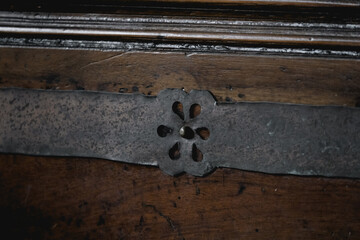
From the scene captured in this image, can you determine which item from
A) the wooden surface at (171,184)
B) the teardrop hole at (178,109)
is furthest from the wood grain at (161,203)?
the teardrop hole at (178,109)

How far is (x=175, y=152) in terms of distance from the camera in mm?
567

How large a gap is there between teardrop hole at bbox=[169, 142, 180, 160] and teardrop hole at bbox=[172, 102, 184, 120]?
5 centimetres

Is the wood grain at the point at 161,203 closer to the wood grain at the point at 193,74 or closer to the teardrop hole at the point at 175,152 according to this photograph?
the teardrop hole at the point at 175,152

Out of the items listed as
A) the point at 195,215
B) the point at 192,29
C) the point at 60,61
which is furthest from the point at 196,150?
the point at 60,61

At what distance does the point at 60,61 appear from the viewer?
2.00 feet

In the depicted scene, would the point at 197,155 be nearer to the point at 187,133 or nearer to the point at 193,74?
the point at 187,133

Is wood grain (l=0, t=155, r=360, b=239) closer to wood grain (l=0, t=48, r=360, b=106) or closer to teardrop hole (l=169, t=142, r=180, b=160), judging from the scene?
teardrop hole (l=169, t=142, r=180, b=160)

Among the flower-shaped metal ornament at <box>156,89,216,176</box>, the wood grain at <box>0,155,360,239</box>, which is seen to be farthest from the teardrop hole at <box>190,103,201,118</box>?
the wood grain at <box>0,155,360,239</box>

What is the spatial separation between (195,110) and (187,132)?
46 millimetres

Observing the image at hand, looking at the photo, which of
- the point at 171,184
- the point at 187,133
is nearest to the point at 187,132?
the point at 187,133

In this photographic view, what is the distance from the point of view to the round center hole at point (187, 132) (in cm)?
55

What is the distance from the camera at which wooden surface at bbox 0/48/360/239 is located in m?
0.54

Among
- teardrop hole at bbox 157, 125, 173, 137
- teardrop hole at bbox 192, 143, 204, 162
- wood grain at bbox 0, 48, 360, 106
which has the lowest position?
teardrop hole at bbox 192, 143, 204, 162

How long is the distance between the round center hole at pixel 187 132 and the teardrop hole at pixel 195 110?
0.03 meters
